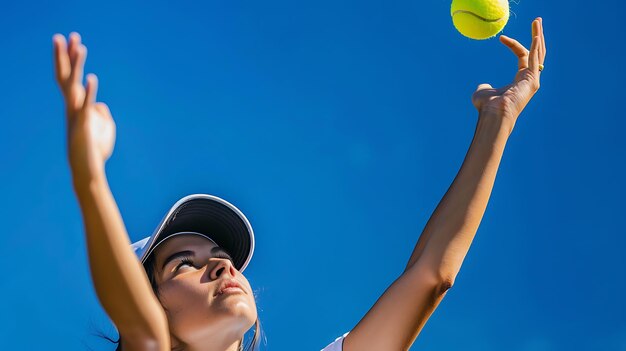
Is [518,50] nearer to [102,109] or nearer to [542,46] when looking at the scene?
[542,46]

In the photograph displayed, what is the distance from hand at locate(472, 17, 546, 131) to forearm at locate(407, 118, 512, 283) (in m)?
0.12

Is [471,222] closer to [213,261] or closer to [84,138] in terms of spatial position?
[213,261]

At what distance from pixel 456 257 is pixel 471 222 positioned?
0.21m

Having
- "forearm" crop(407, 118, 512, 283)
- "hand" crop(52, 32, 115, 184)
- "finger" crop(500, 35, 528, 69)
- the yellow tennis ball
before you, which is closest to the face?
"forearm" crop(407, 118, 512, 283)

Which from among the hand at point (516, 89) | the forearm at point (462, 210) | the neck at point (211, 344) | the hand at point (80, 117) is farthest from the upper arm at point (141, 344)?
the hand at point (516, 89)

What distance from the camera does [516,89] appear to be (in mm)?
4406

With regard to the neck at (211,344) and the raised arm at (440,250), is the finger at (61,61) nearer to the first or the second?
the neck at (211,344)

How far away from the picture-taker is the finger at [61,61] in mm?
2842

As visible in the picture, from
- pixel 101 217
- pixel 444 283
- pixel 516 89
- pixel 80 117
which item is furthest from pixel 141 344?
pixel 516 89

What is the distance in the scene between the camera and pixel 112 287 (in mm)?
2814

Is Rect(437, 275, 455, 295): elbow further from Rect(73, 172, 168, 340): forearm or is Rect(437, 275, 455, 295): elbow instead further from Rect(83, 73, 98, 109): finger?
Rect(83, 73, 98, 109): finger

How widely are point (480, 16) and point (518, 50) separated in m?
2.55

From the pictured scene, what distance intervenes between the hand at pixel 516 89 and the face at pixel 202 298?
1.76 metres

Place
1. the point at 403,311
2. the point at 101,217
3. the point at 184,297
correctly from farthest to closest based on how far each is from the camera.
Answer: the point at 184,297
the point at 403,311
the point at 101,217
